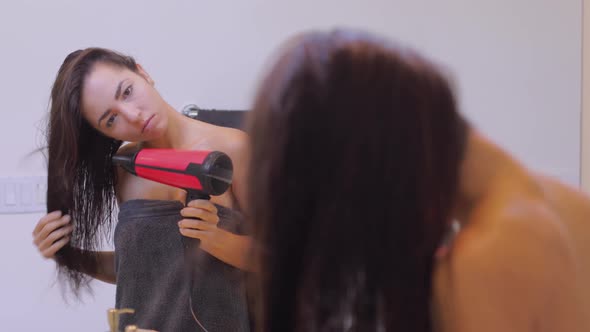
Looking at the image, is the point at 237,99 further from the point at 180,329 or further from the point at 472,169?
the point at 472,169

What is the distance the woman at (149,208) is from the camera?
3.03ft

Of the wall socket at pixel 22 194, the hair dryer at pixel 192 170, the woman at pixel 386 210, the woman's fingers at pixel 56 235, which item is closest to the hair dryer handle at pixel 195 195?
the hair dryer at pixel 192 170

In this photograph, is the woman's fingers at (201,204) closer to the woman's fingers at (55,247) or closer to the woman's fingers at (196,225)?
the woman's fingers at (196,225)

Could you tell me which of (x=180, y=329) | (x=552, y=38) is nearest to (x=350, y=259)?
(x=180, y=329)

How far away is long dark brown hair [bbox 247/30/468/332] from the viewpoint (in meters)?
0.44

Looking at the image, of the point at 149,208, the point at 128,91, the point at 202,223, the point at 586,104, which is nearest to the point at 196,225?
the point at 202,223

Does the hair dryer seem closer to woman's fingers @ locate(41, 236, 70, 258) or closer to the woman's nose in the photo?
the woman's nose

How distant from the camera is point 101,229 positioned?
41.9 inches

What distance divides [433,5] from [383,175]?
51.3 inches

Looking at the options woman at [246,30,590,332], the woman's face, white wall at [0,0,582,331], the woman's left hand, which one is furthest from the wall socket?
woman at [246,30,590,332]

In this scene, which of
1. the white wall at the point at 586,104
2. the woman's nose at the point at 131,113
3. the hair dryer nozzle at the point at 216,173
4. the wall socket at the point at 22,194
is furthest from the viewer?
the white wall at the point at 586,104

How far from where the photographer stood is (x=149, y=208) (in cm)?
95

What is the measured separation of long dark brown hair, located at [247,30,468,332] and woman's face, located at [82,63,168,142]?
50 cm

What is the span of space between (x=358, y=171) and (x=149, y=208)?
0.57 m
